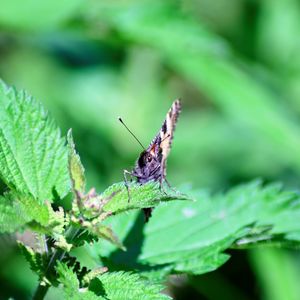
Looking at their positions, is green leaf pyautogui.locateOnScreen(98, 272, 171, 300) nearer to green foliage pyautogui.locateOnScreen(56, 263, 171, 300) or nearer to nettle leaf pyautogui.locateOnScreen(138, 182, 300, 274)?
green foliage pyautogui.locateOnScreen(56, 263, 171, 300)

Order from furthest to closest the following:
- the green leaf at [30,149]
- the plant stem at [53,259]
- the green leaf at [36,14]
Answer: the green leaf at [36,14] < the green leaf at [30,149] < the plant stem at [53,259]

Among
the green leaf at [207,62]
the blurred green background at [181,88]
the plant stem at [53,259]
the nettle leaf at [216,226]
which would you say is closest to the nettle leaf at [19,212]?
the plant stem at [53,259]

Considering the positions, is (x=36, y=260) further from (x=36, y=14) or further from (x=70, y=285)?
(x=36, y=14)

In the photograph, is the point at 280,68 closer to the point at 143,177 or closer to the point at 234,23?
the point at 234,23

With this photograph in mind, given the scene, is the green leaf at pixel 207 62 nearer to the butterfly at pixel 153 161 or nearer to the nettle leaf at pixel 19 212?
the butterfly at pixel 153 161

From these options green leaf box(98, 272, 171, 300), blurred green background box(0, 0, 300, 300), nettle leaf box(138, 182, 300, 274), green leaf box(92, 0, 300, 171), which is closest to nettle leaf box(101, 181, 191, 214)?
green leaf box(98, 272, 171, 300)

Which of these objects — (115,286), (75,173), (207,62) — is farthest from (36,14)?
(115,286)

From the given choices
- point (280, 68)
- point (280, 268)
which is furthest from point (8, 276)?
point (280, 68)
